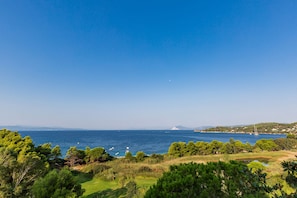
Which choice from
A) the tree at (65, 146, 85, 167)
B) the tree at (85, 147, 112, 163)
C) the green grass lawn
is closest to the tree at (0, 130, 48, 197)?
the green grass lawn

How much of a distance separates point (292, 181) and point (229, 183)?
121 inches

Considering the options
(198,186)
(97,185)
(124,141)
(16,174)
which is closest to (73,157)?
(97,185)

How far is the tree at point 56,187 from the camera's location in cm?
928

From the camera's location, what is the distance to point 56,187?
381 inches

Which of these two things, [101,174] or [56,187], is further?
[101,174]

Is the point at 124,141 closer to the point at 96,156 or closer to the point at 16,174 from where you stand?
the point at 96,156

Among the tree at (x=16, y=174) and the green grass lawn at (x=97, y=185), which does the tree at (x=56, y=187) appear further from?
the green grass lawn at (x=97, y=185)

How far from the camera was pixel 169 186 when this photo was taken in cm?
477

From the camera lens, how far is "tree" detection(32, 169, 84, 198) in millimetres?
9281

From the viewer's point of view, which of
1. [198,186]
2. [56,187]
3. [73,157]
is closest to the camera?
[198,186]

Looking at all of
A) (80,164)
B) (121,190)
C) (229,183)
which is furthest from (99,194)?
(80,164)

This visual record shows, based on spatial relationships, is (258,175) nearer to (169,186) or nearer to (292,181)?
(292,181)

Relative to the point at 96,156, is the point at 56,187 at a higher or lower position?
higher

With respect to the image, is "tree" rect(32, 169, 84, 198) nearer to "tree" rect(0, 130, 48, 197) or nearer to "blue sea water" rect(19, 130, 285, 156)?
"tree" rect(0, 130, 48, 197)
